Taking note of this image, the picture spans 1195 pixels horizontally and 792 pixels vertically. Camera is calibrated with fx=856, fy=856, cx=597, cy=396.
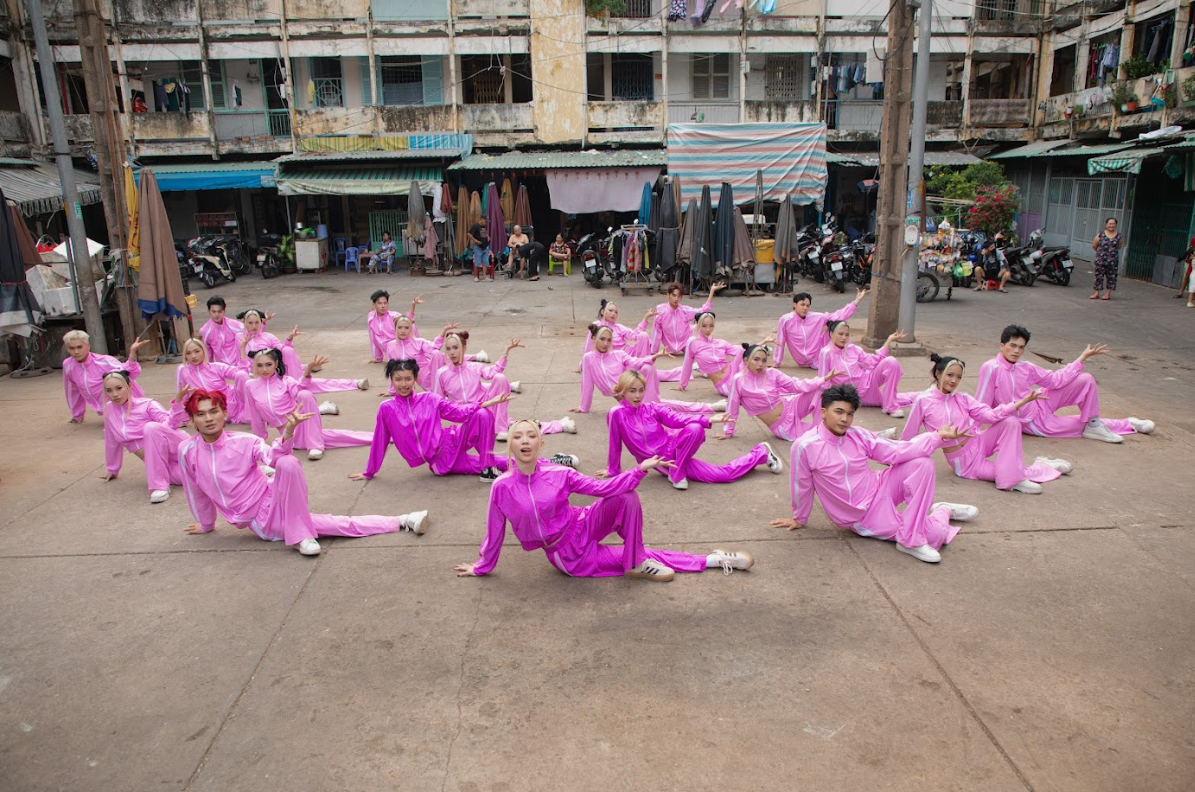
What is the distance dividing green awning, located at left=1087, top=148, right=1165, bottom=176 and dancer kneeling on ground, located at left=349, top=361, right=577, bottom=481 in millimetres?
15418

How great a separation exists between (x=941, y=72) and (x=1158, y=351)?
18.6 metres

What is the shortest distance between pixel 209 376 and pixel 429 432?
10.1ft

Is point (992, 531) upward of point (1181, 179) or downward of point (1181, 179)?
downward

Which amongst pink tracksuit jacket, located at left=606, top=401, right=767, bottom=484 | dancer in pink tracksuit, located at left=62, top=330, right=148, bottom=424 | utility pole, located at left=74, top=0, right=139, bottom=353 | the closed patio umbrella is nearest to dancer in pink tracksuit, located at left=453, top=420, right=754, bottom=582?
pink tracksuit jacket, located at left=606, top=401, right=767, bottom=484

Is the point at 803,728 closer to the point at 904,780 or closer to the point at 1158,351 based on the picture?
the point at 904,780

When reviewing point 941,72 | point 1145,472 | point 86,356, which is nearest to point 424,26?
point 941,72

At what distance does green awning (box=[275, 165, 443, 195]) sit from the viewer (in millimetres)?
22375

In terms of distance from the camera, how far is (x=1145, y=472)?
6953 mm

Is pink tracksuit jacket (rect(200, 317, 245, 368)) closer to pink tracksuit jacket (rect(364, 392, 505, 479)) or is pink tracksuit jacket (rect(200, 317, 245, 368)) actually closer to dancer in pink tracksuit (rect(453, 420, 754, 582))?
pink tracksuit jacket (rect(364, 392, 505, 479))

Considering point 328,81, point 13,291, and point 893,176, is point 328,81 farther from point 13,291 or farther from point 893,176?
point 893,176

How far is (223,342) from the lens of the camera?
1028cm

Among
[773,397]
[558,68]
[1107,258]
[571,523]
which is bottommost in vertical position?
[571,523]

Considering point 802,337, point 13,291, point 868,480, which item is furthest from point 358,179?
point 868,480

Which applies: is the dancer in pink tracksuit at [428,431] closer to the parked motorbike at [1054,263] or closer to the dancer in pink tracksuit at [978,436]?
the dancer in pink tracksuit at [978,436]
